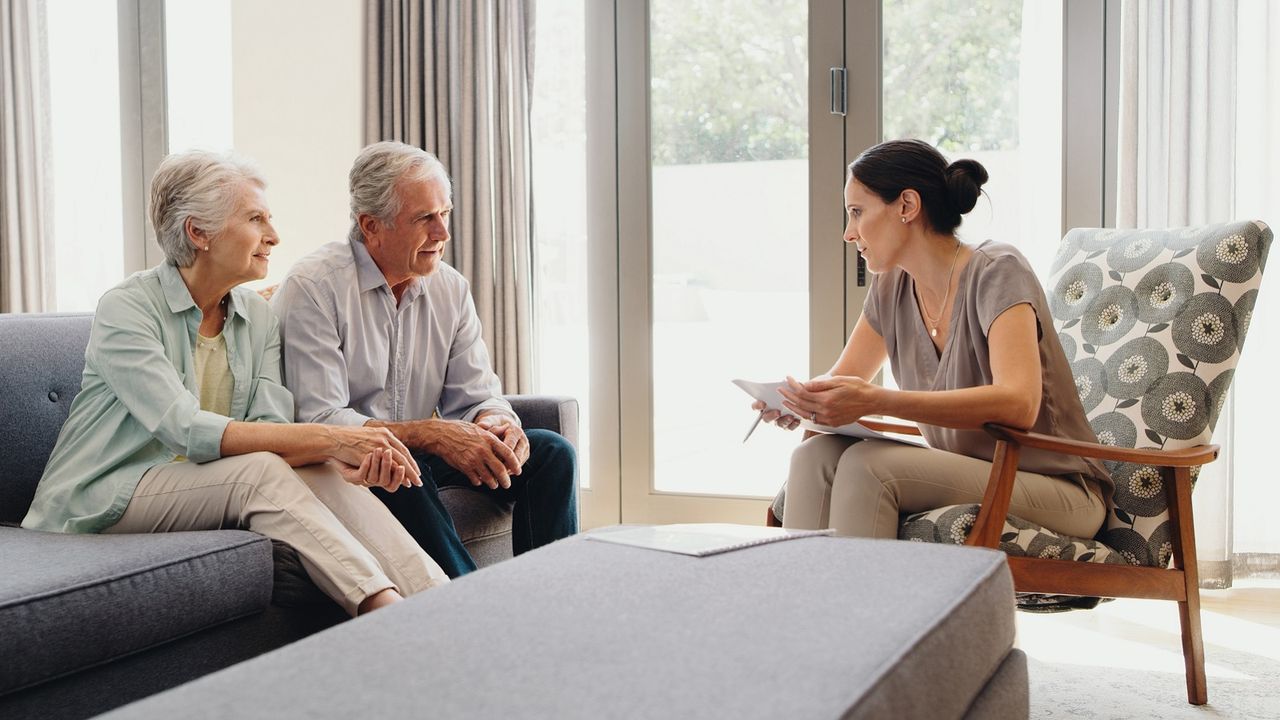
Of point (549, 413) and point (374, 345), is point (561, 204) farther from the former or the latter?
point (374, 345)

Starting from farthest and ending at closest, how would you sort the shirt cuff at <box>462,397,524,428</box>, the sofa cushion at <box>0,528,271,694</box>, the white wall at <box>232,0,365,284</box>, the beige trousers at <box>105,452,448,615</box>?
the white wall at <box>232,0,365,284</box> < the shirt cuff at <box>462,397,524,428</box> < the beige trousers at <box>105,452,448,615</box> < the sofa cushion at <box>0,528,271,694</box>

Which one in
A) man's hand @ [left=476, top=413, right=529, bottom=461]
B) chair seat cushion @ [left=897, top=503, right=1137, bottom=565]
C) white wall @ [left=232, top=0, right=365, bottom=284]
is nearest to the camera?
chair seat cushion @ [left=897, top=503, right=1137, bottom=565]

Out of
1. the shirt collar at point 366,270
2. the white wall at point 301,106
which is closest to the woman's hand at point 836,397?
the shirt collar at point 366,270

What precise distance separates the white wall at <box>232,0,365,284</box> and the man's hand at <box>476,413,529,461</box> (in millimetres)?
1911

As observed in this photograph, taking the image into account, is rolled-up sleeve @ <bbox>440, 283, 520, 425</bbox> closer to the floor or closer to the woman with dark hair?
the woman with dark hair

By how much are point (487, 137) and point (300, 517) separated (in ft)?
7.45

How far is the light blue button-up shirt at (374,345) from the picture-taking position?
92.2 inches

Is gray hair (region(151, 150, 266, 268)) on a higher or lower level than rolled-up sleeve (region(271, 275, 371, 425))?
higher

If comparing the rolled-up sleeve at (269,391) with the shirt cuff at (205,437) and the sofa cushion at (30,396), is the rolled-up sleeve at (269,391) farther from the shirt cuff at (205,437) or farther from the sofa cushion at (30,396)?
the sofa cushion at (30,396)

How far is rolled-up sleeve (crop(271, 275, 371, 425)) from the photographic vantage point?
2.30m

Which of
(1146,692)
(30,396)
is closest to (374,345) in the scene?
(30,396)

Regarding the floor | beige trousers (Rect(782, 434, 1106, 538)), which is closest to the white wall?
beige trousers (Rect(782, 434, 1106, 538))

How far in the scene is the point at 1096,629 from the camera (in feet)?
9.68

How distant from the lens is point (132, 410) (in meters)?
2.01
